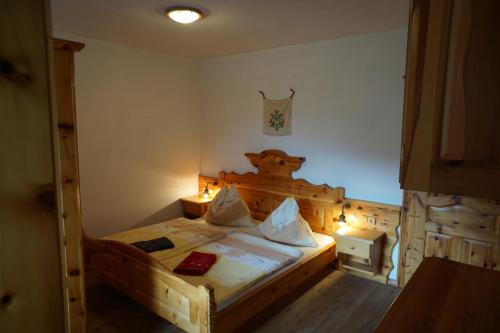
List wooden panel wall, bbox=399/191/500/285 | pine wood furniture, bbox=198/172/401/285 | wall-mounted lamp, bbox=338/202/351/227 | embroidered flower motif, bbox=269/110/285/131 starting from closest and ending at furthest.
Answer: wooden panel wall, bbox=399/191/500/285 < pine wood furniture, bbox=198/172/401/285 < wall-mounted lamp, bbox=338/202/351/227 < embroidered flower motif, bbox=269/110/285/131

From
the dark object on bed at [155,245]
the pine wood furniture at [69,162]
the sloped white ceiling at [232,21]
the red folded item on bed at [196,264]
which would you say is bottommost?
the red folded item on bed at [196,264]

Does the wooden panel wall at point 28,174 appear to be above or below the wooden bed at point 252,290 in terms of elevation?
above

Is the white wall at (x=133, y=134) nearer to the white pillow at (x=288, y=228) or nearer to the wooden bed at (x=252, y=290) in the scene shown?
the wooden bed at (x=252, y=290)

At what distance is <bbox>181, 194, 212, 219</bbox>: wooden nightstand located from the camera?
4449 millimetres

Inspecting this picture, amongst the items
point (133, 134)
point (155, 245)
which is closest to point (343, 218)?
point (155, 245)

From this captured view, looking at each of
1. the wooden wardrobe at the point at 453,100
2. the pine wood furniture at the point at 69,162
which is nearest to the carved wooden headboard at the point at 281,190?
the pine wood furniture at the point at 69,162

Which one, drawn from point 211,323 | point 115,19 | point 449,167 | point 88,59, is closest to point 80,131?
point 88,59

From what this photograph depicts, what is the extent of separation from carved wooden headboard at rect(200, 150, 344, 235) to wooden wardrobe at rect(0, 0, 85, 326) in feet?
10.6

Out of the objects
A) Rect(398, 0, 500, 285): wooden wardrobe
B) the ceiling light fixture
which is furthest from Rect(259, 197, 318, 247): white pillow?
Rect(398, 0, 500, 285): wooden wardrobe

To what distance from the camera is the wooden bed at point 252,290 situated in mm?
2299

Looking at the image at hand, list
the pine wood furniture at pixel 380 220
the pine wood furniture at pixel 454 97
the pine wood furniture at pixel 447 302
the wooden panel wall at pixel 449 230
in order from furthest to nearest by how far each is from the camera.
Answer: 1. the pine wood furniture at pixel 380 220
2. the wooden panel wall at pixel 449 230
3. the pine wood furniture at pixel 447 302
4. the pine wood furniture at pixel 454 97

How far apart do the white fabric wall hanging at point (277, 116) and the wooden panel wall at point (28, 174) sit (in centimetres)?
344

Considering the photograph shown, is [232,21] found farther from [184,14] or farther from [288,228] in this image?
[288,228]

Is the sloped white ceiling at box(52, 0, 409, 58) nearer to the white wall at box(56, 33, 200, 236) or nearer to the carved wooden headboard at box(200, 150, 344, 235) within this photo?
the white wall at box(56, 33, 200, 236)
